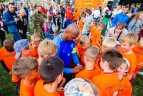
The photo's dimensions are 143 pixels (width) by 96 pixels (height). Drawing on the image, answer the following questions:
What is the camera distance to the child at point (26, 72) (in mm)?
2699

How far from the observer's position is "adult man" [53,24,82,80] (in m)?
3.35

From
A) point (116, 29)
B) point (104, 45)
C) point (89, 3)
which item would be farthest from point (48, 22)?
point (89, 3)

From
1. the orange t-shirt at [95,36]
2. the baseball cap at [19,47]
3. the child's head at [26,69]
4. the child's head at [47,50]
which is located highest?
the child's head at [47,50]

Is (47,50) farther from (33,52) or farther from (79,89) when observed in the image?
(79,89)

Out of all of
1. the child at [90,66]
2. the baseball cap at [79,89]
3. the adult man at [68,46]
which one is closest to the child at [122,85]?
the child at [90,66]

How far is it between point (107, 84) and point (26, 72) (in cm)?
95

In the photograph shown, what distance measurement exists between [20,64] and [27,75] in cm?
15

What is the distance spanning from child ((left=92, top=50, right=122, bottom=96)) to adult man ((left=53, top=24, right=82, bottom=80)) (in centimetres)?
67

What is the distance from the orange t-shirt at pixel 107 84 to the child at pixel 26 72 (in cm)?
75

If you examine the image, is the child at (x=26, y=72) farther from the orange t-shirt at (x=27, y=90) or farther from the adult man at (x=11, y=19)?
the adult man at (x=11, y=19)

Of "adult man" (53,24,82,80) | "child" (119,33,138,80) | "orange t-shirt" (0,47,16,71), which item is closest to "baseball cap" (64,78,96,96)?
"adult man" (53,24,82,80)

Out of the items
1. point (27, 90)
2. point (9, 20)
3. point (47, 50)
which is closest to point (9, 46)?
point (47, 50)

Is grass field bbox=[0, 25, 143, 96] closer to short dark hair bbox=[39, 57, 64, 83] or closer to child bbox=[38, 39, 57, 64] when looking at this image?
child bbox=[38, 39, 57, 64]

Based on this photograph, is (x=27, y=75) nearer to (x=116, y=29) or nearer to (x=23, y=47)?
(x=23, y=47)
